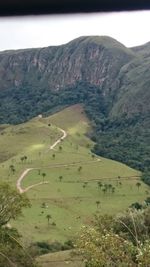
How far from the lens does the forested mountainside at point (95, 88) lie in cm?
5894

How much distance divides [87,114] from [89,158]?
89.1 ft

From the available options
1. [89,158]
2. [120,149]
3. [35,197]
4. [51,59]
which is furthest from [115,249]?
[51,59]

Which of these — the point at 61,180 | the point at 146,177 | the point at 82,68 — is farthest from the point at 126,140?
the point at 82,68

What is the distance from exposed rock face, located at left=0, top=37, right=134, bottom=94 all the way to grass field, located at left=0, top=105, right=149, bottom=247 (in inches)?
1451

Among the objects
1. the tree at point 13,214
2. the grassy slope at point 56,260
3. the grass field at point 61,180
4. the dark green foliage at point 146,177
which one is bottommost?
the dark green foliage at point 146,177

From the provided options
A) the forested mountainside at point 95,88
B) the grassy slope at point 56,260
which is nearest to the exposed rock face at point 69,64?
the forested mountainside at point 95,88

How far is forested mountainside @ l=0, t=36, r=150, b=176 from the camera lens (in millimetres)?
58938

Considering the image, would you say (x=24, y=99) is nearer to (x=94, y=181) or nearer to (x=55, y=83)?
(x=55, y=83)

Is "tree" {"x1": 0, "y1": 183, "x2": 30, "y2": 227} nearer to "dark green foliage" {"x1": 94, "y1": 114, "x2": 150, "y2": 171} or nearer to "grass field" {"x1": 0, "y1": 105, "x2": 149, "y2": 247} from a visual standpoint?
"grass field" {"x1": 0, "y1": 105, "x2": 149, "y2": 247}

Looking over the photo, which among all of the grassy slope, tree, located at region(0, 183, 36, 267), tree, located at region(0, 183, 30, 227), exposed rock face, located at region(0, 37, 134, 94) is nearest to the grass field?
the grassy slope

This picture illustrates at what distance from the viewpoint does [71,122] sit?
64688mm

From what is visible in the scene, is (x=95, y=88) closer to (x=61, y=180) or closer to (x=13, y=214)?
(x=61, y=180)

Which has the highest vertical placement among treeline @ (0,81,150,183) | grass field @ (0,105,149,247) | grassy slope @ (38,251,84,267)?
grassy slope @ (38,251,84,267)

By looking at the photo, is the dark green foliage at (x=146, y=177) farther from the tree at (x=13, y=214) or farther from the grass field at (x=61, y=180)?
the tree at (x=13, y=214)
